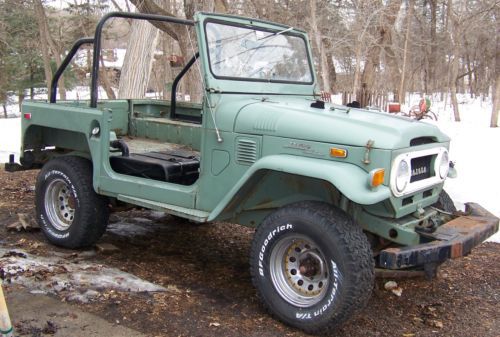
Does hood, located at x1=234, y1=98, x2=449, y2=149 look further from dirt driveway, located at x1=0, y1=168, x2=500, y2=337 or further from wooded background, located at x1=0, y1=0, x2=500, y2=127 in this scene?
wooded background, located at x1=0, y1=0, x2=500, y2=127

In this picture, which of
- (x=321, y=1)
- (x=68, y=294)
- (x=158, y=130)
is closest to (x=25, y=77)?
(x=321, y=1)

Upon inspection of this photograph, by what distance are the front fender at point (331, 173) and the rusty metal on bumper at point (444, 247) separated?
38 cm

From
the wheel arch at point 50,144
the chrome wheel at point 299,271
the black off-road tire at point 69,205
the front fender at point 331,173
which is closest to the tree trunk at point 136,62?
the wheel arch at point 50,144

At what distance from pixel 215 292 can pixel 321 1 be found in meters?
12.8

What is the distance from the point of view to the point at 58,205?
5176mm

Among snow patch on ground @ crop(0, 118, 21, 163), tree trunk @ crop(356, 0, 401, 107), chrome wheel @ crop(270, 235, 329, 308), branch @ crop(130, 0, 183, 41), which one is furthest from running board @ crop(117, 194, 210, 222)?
tree trunk @ crop(356, 0, 401, 107)

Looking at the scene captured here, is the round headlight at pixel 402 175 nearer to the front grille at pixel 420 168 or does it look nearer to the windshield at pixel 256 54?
the front grille at pixel 420 168

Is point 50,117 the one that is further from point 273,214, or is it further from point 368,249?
point 368,249

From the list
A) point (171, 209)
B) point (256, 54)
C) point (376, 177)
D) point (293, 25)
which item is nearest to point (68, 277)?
point (171, 209)

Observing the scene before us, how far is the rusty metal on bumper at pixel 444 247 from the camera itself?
3277mm

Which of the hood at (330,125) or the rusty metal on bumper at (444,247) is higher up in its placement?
the hood at (330,125)

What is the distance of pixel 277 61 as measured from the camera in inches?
187

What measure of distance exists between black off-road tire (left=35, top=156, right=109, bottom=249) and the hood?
1720 millimetres

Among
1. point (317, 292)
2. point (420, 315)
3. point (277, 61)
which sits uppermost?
point (277, 61)
